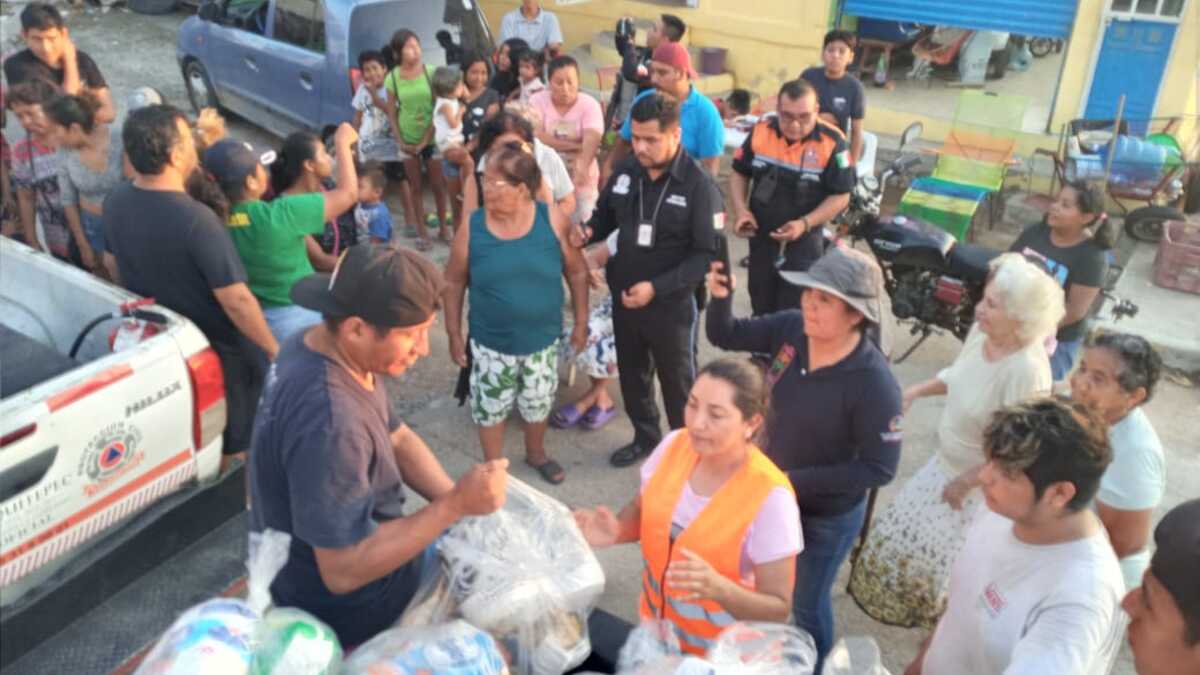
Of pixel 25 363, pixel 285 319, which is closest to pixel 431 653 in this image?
pixel 25 363

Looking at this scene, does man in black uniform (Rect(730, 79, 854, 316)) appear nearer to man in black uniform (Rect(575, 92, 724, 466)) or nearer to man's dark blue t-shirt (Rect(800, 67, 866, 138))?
man in black uniform (Rect(575, 92, 724, 466))

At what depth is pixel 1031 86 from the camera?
11.8 meters

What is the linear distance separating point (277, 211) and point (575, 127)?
2697mm

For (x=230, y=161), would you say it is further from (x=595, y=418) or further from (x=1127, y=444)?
(x=1127, y=444)

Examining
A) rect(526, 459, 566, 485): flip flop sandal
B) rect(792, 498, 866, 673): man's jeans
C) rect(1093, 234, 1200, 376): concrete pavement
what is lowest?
rect(526, 459, 566, 485): flip flop sandal

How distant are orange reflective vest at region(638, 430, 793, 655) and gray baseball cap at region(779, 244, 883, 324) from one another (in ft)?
2.12

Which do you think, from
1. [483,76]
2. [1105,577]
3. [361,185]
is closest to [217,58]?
[483,76]

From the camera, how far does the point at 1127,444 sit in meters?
2.86

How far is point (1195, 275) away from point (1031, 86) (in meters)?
5.81

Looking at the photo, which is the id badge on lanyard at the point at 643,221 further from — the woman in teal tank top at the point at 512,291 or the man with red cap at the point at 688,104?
the man with red cap at the point at 688,104

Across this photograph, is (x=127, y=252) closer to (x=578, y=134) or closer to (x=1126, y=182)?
(x=578, y=134)

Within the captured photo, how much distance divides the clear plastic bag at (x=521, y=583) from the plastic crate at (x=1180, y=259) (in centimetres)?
655

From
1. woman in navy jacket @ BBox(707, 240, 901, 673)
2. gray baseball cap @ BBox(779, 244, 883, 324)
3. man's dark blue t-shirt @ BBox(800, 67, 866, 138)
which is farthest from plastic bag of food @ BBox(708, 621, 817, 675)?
man's dark blue t-shirt @ BBox(800, 67, 866, 138)

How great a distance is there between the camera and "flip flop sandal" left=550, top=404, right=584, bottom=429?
5.25 m
